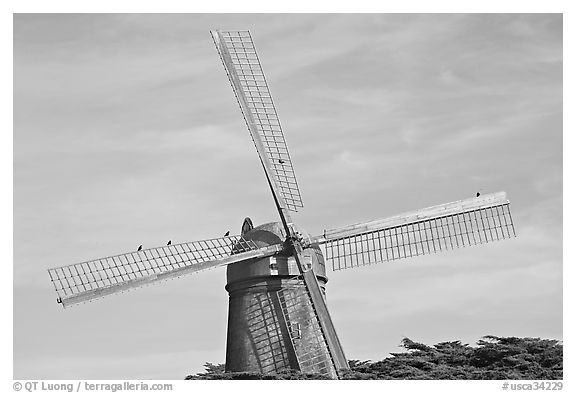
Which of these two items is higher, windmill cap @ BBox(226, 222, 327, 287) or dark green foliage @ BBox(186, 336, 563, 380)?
windmill cap @ BBox(226, 222, 327, 287)

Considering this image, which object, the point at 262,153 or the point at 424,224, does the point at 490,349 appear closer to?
the point at 424,224

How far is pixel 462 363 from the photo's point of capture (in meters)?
27.2

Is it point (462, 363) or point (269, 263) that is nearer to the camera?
point (269, 263)

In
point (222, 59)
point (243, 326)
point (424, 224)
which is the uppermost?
point (222, 59)

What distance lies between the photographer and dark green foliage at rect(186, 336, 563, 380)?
79.9 feet

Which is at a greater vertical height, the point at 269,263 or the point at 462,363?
the point at 269,263

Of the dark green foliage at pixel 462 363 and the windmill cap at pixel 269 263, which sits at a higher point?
the windmill cap at pixel 269 263

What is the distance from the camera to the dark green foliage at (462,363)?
79.9 ft

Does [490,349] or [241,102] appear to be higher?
[241,102]

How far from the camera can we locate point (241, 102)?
83.8 ft
